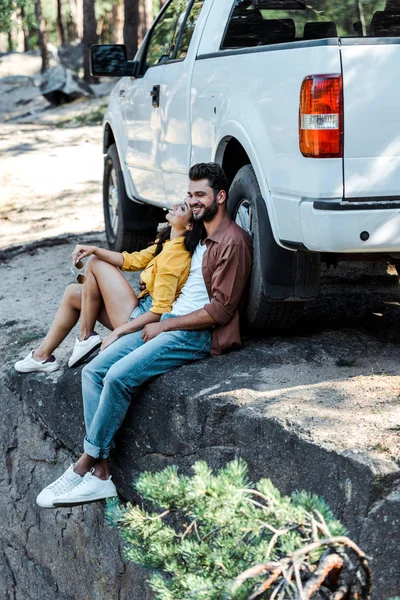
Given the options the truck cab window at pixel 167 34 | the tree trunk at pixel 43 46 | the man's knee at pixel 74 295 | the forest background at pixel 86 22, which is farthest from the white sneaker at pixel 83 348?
the tree trunk at pixel 43 46

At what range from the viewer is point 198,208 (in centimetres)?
481

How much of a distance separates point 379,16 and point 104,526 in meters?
3.28

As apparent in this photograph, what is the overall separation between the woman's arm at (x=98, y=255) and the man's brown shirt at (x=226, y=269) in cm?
70

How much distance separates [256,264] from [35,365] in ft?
5.44

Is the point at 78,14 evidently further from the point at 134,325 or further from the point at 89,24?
the point at 134,325

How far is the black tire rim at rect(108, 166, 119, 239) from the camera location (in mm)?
7801

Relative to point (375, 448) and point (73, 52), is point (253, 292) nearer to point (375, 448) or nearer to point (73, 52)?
point (375, 448)

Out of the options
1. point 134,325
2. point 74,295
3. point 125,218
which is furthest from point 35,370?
point 125,218

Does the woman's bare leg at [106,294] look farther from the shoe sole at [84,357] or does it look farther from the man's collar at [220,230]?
the man's collar at [220,230]

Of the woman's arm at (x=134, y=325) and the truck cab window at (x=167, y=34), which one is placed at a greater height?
the truck cab window at (x=167, y=34)

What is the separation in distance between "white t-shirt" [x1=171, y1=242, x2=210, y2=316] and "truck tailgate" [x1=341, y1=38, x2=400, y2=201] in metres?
1.15

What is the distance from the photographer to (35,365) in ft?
18.2

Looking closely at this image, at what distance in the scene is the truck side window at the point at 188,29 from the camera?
589 cm

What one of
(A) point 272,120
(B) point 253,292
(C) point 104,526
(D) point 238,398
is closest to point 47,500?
(C) point 104,526
